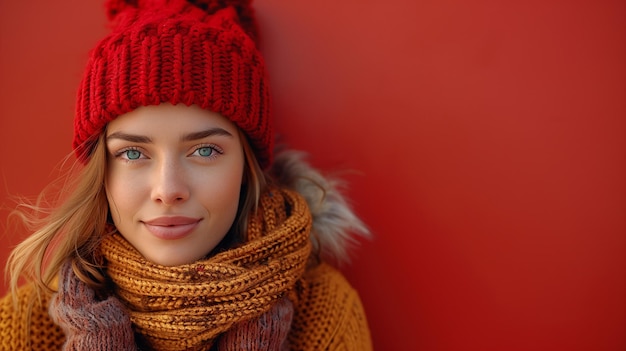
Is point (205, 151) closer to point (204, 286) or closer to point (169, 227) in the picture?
point (169, 227)

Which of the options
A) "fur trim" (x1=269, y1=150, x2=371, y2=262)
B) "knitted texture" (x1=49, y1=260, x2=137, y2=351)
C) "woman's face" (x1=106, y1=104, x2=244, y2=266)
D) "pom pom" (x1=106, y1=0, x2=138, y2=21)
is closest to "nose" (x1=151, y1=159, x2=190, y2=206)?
"woman's face" (x1=106, y1=104, x2=244, y2=266)

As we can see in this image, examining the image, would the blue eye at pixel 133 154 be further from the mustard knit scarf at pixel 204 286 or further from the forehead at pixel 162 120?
the mustard knit scarf at pixel 204 286

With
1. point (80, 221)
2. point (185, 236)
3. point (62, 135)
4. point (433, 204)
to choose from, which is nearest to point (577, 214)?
point (433, 204)

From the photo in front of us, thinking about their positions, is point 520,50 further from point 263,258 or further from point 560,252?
point 263,258

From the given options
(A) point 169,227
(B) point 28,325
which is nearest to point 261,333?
(A) point 169,227

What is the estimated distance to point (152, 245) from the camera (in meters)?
1.03

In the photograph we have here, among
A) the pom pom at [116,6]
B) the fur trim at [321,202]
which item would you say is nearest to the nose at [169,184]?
the fur trim at [321,202]

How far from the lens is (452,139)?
1.31m

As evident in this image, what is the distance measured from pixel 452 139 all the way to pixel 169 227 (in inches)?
29.2

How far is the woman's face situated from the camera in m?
0.98

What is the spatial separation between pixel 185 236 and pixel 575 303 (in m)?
0.97

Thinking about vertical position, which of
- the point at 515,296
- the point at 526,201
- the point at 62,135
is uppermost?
the point at 526,201

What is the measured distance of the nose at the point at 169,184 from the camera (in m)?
0.96

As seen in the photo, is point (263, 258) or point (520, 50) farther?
point (520, 50)
